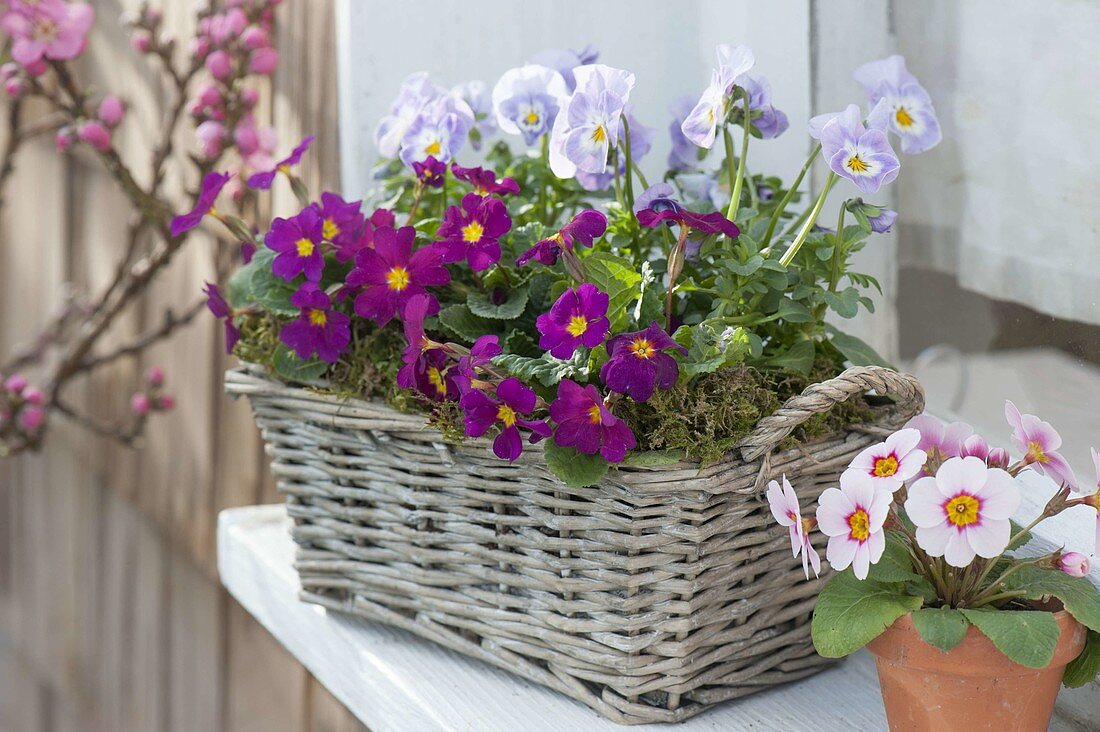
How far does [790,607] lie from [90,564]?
191 centimetres

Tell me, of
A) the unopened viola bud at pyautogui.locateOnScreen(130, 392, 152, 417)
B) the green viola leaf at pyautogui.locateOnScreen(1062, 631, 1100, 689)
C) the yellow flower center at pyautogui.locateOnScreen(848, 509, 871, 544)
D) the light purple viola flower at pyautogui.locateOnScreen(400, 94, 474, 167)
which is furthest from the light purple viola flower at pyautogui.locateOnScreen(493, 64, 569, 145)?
the unopened viola bud at pyautogui.locateOnScreen(130, 392, 152, 417)

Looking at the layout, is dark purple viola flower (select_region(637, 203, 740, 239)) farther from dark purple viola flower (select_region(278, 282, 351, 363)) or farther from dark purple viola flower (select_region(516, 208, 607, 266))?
dark purple viola flower (select_region(278, 282, 351, 363))

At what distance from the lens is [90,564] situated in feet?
7.50

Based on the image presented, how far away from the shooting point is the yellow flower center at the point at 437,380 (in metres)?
0.78

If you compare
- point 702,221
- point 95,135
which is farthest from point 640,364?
point 95,135

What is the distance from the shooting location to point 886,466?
0.64 meters

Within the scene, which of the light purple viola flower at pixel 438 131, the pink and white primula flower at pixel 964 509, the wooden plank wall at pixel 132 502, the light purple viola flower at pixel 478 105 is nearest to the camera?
the pink and white primula flower at pixel 964 509

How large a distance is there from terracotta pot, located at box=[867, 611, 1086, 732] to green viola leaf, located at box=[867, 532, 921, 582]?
0.09ft

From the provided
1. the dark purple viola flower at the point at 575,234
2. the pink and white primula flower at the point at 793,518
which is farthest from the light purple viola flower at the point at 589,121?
the pink and white primula flower at the point at 793,518

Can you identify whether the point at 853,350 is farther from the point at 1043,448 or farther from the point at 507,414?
the point at 507,414

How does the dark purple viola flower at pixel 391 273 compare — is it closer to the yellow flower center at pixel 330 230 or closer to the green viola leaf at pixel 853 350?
the yellow flower center at pixel 330 230

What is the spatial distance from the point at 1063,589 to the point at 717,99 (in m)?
0.41

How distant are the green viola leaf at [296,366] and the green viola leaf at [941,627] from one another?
0.52 metres

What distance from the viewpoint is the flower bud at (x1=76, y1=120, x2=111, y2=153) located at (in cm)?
128
